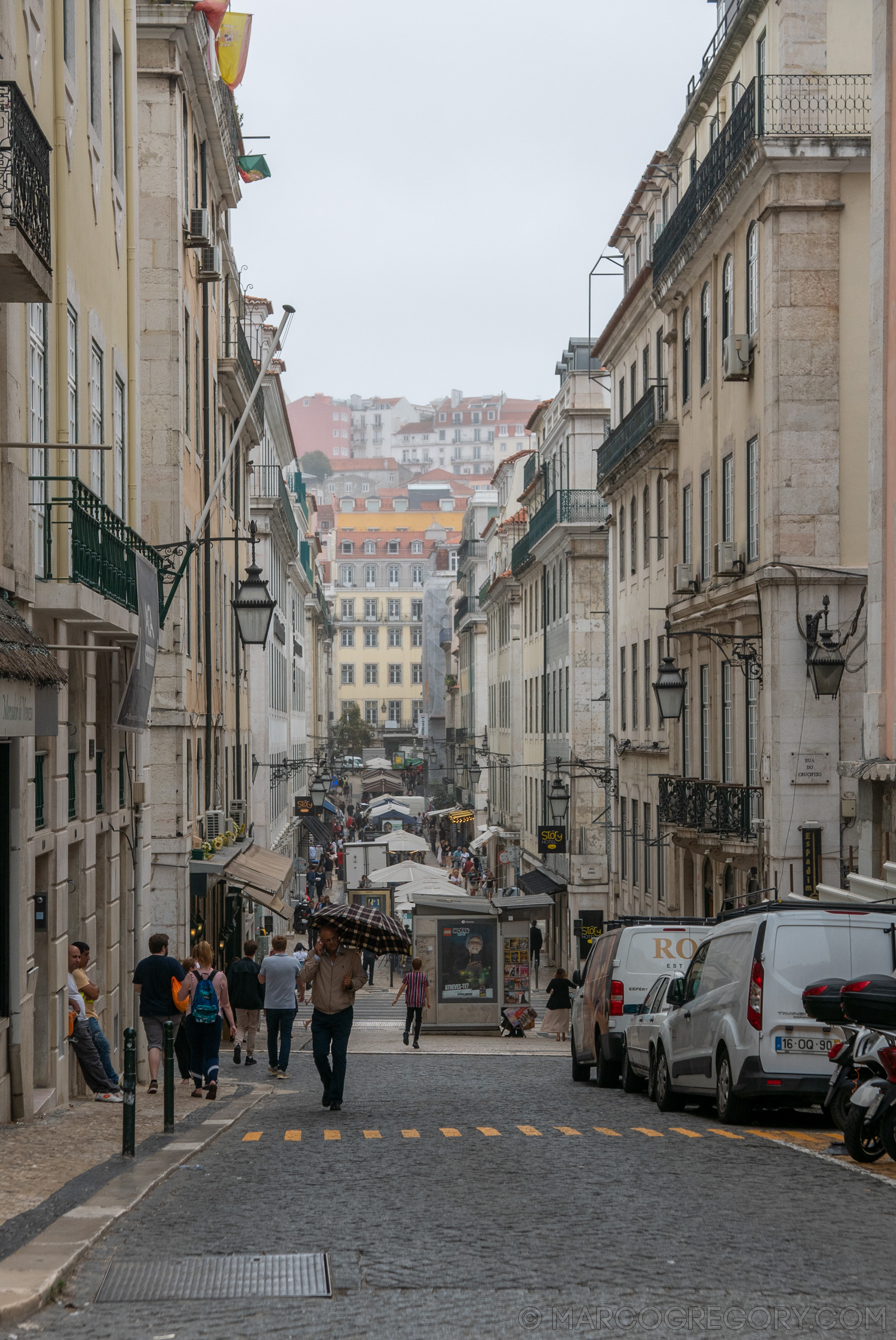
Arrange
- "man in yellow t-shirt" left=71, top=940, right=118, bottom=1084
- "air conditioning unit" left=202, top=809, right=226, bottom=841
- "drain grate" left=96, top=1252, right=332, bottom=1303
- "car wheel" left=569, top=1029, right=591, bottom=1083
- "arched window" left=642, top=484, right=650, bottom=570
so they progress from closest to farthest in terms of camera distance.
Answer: "drain grate" left=96, top=1252, right=332, bottom=1303 → "man in yellow t-shirt" left=71, top=940, right=118, bottom=1084 → "car wheel" left=569, top=1029, right=591, bottom=1083 → "air conditioning unit" left=202, top=809, right=226, bottom=841 → "arched window" left=642, top=484, right=650, bottom=570

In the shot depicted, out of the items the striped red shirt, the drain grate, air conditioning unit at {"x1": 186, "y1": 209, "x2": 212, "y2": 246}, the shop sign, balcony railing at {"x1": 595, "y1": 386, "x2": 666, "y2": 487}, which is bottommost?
the striped red shirt

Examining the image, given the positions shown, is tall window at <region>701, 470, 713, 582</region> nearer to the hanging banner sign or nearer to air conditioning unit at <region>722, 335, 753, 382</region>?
air conditioning unit at <region>722, 335, 753, 382</region>

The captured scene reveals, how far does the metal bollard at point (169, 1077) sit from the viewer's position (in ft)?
39.3

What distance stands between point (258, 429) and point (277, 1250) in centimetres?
3706

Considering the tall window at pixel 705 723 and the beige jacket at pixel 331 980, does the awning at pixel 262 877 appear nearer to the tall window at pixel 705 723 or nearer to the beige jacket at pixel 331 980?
the tall window at pixel 705 723

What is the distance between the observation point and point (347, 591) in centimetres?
15325

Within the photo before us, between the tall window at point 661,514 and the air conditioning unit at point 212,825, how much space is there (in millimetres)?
10956

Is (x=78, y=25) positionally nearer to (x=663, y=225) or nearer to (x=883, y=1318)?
(x=883, y=1318)

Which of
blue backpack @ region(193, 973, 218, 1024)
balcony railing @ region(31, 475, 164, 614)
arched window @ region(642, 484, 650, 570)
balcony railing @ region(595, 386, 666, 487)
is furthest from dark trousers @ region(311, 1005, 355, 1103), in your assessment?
arched window @ region(642, 484, 650, 570)

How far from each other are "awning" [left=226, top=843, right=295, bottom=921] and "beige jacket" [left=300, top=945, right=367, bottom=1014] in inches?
518

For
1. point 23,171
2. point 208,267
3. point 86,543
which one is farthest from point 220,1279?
point 208,267

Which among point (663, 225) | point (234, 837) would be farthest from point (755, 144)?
point (234, 837)

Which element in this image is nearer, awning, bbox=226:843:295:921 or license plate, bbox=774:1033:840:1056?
license plate, bbox=774:1033:840:1056

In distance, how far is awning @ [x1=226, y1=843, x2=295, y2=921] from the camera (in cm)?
2841
